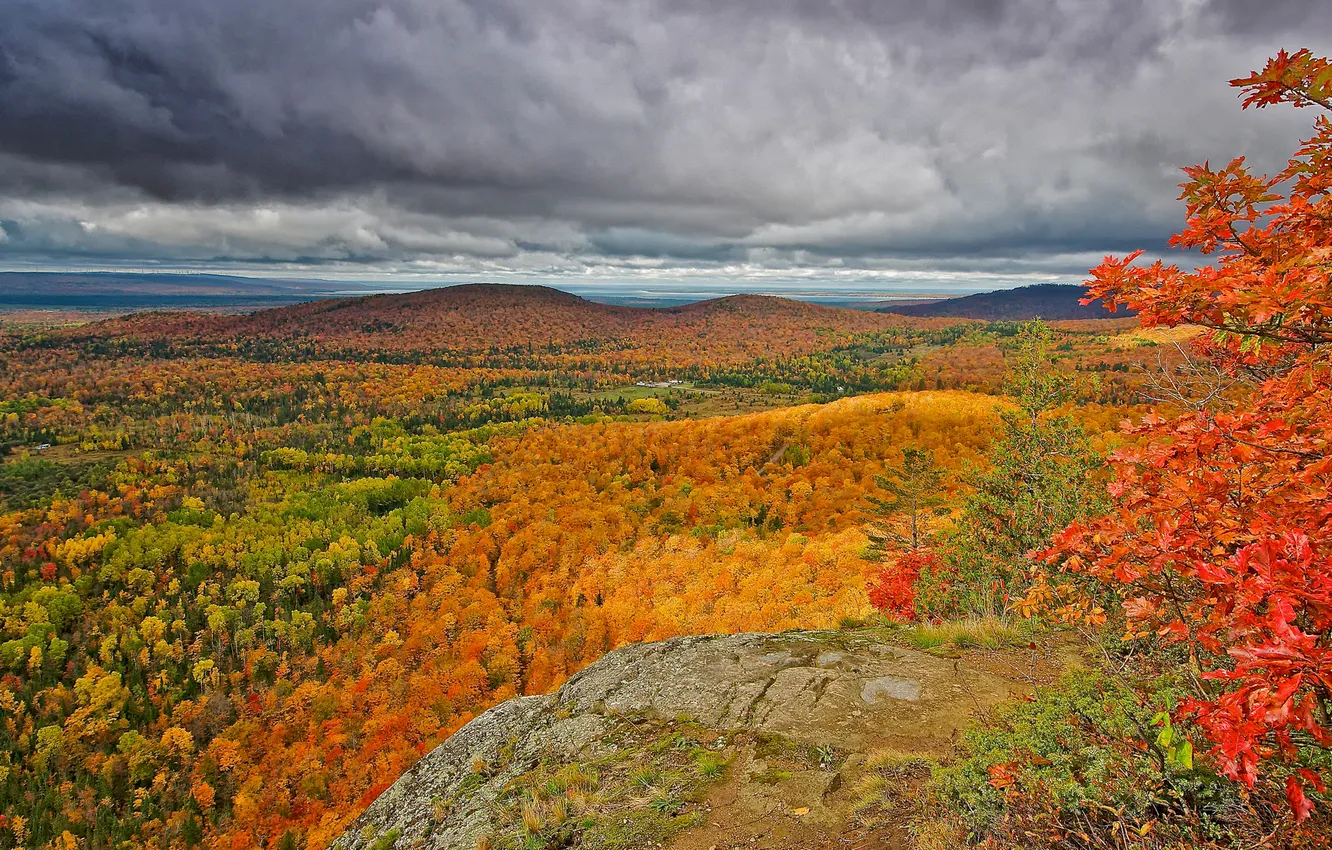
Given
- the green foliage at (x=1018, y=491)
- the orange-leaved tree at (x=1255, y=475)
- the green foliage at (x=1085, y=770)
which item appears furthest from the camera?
the green foliage at (x=1018, y=491)

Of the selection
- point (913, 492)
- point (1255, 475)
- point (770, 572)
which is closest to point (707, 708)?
point (1255, 475)

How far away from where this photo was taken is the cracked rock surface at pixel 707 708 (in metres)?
12.9

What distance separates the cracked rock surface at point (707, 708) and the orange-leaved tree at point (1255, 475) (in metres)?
6.90

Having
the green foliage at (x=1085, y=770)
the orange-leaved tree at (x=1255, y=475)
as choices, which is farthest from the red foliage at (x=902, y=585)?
the orange-leaved tree at (x=1255, y=475)

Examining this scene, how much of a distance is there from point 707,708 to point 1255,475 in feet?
41.5

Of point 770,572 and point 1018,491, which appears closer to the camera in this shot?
point 1018,491

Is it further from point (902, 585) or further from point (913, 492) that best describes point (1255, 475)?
point (913, 492)

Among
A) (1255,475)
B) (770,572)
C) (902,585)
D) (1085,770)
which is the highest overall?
(1255,475)

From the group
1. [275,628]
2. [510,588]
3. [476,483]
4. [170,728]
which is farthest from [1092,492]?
[476,483]

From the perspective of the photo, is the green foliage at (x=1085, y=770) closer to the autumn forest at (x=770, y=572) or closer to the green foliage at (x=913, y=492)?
the autumn forest at (x=770, y=572)

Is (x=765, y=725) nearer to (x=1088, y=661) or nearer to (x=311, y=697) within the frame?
(x=1088, y=661)

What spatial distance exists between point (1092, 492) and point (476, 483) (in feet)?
506

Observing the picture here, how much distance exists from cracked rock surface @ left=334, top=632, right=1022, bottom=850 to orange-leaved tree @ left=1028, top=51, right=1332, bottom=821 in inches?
272

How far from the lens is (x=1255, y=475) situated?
5441mm
